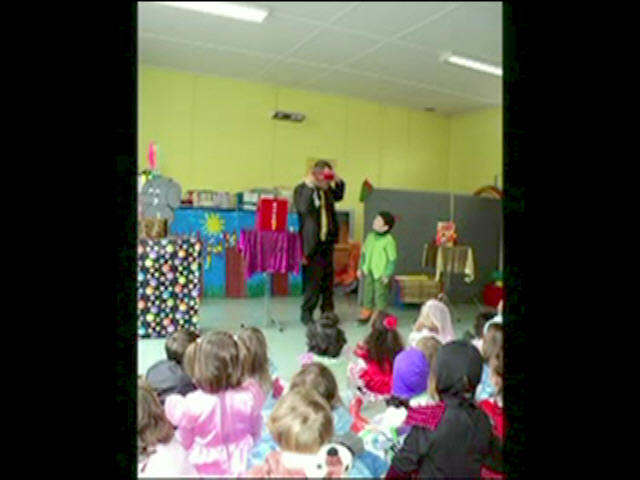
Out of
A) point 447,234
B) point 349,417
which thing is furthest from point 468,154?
point 349,417

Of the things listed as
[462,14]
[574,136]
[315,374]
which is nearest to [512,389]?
[574,136]

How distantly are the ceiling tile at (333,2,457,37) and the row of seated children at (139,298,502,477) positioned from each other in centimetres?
107

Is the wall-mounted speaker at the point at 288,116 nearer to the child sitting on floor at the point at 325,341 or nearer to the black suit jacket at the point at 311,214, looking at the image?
the black suit jacket at the point at 311,214

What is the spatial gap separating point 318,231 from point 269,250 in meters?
0.08

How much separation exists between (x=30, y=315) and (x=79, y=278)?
4 centimetres

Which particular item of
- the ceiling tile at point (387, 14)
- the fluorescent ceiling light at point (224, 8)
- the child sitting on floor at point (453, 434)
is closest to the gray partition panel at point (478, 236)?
the child sitting on floor at point (453, 434)

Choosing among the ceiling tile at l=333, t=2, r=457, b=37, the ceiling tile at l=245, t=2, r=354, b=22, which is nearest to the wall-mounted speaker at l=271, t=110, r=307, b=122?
the ceiling tile at l=333, t=2, r=457, b=37

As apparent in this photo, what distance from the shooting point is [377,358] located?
0.82m

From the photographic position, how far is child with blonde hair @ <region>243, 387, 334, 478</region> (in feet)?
2.61

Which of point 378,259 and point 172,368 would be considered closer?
point 172,368

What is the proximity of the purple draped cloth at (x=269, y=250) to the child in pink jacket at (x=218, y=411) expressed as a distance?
110 millimetres

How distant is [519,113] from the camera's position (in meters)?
0.44

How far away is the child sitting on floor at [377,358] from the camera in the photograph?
2.65 ft

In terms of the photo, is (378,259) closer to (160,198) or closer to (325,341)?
(325,341)
